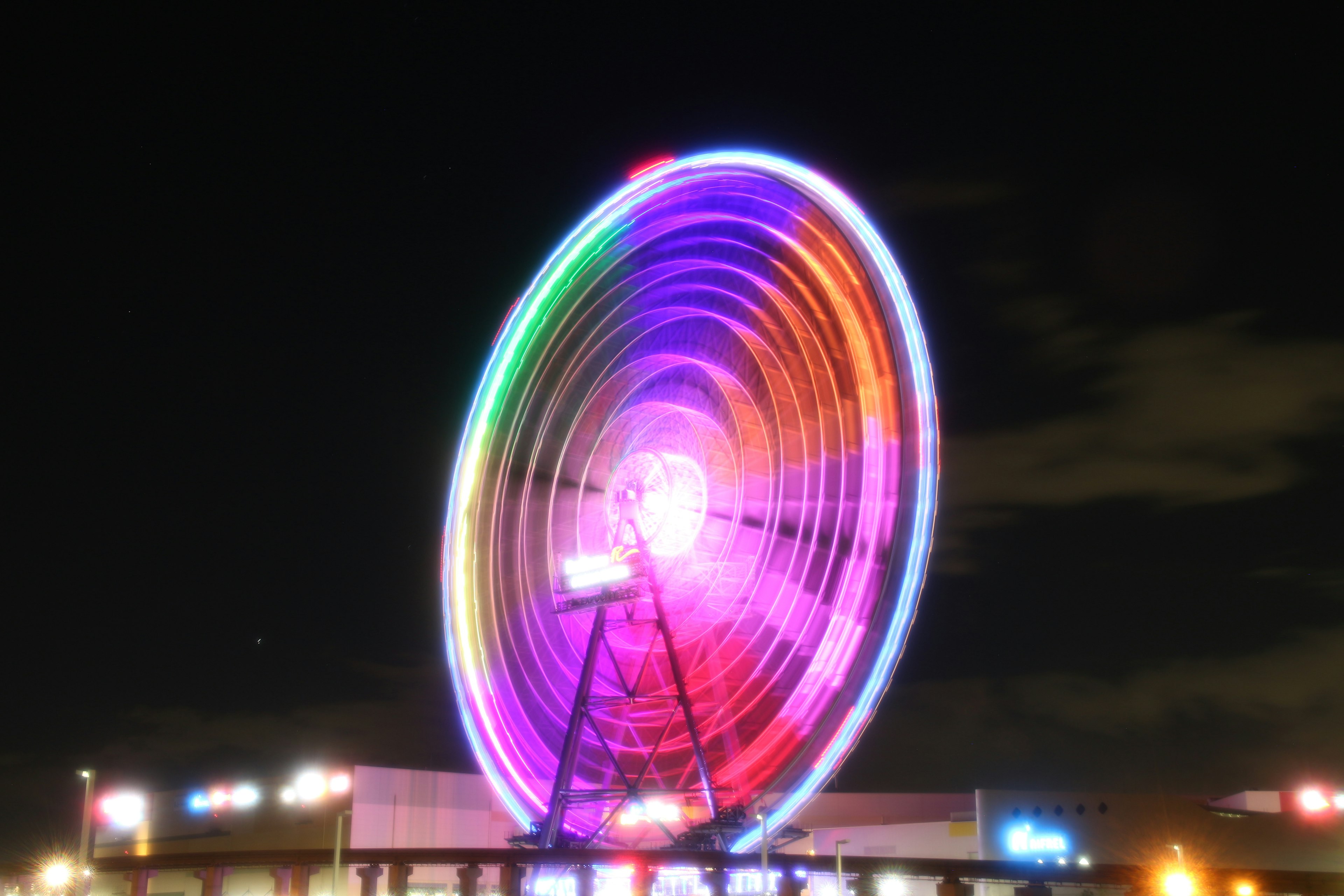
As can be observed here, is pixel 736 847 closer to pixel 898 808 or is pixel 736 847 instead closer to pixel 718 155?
pixel 718 155

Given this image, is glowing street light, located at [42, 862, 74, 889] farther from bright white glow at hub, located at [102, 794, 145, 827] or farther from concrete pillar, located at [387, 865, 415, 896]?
bright white glow at hub, located at [102, 794, 145, 827]

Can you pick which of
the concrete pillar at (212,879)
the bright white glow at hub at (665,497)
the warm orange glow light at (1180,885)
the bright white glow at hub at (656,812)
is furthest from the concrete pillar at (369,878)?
the warm orange glow light at (1180,885)

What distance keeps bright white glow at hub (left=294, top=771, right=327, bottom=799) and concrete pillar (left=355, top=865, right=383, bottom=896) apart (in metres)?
8.42

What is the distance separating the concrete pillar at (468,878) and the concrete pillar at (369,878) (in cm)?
226

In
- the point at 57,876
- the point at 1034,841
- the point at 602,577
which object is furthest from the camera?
the point at 57,876

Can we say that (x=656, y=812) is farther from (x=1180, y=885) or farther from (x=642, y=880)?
(x=1180, y=885)

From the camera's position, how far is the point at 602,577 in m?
25.1

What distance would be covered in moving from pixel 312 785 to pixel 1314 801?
99.9 ft

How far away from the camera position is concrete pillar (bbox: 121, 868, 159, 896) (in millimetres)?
37656

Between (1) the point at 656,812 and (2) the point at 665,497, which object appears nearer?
(2) the point at 665,497

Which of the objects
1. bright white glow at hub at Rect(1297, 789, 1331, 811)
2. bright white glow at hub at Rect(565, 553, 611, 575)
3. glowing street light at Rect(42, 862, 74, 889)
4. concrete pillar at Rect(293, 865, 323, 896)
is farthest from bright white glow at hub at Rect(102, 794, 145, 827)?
bright white glow at hub at Rect(1297, 789, 1331, 811)

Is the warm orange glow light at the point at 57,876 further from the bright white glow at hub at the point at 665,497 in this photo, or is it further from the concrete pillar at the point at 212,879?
the bright white glow at hub at the point at 665,497

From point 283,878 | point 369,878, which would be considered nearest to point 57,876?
point 369,878

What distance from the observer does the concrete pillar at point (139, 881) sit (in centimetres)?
3766
